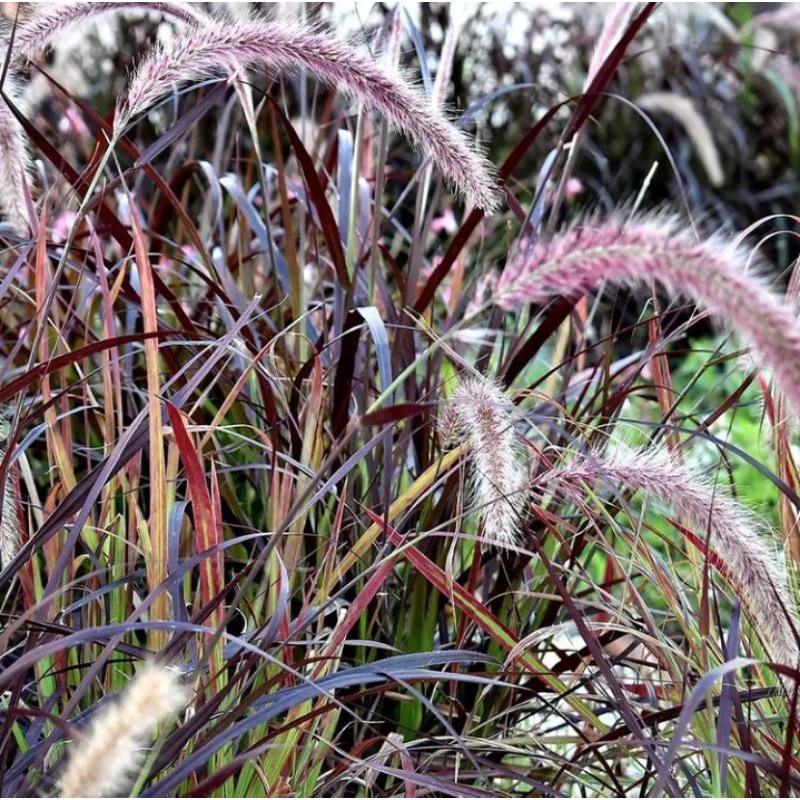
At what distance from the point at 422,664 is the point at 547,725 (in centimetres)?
82

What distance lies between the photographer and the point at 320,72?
1066 millimetres

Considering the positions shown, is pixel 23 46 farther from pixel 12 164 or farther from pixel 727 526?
pixel 727 526

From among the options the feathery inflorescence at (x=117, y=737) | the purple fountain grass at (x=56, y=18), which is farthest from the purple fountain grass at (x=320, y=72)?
the feathery inflorescence at (x=117, y=737)

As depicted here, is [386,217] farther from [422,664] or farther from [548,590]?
[422,664]

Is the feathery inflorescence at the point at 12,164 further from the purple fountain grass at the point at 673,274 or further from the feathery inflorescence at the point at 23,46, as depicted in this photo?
the purple fountain grass at the point at 673,274

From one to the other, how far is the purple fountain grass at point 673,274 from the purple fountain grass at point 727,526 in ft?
0.91

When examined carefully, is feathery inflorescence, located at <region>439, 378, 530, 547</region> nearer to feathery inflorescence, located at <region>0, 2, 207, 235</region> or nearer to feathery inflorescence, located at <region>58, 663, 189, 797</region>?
feathery inflorescence, located at <region>58, 663, 189, 797</region>

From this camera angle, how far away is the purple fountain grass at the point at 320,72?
3.43 ft

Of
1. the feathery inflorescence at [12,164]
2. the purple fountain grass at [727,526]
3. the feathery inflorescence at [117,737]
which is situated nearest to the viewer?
the feathery inflorescence at [117,737]

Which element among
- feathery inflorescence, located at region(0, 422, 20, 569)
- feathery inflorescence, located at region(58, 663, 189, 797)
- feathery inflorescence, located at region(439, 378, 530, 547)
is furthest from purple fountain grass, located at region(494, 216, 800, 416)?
feathery inflorescence, located at region(0, 422, 20, 569)

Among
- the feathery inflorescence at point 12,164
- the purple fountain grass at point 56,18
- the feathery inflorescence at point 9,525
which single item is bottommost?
the feathery inflorescence at point 9,525

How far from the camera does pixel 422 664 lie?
1.06 metres

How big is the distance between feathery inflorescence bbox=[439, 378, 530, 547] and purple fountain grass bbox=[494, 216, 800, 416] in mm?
239

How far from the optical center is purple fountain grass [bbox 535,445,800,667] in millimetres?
970
